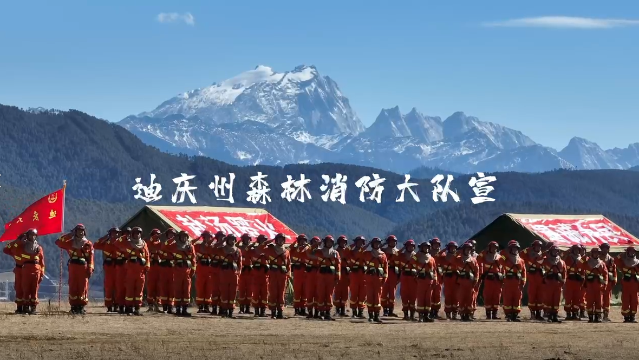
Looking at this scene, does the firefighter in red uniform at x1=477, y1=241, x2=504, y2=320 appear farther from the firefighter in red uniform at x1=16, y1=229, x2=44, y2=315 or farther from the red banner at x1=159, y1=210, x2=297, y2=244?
the firefighter in red uniform at x1=16, y1=229, x2=44, y2=315

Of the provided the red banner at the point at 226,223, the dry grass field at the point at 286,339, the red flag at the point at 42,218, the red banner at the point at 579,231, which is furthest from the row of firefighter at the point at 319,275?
the red banner at the point at 579,231

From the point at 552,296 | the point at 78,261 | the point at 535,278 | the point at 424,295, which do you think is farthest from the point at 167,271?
the point at 552,296

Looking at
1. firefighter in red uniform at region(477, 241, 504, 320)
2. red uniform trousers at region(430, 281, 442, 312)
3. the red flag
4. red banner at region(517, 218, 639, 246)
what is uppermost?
red banner at region(517, 218, 639, 246)

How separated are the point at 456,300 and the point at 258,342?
9.54m

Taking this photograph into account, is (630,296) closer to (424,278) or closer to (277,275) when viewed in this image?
(424,278)

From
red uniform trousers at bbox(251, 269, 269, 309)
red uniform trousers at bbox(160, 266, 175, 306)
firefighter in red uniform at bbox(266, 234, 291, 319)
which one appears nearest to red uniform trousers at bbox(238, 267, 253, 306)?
red uniform trousers at bbox(251, 269, 269, 309)

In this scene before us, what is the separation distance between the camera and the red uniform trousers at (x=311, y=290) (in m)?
33.3

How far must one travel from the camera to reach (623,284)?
118 ft

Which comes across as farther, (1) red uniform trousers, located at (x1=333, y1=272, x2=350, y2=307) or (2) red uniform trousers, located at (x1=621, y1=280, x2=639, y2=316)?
(2) red uniform trousers, located at (x1=621, y1=280, x2=639, y2=316)

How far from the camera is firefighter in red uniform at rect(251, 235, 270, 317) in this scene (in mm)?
33438

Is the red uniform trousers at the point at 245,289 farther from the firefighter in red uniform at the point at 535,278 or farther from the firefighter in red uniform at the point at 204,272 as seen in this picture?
the firefighter in red uniform at the point at 535,278

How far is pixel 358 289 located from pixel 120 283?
227 inches

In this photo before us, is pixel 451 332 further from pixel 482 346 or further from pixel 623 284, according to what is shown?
pixel 623 284

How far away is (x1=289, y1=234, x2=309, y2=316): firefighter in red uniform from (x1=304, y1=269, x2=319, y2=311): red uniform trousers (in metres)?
0.36
